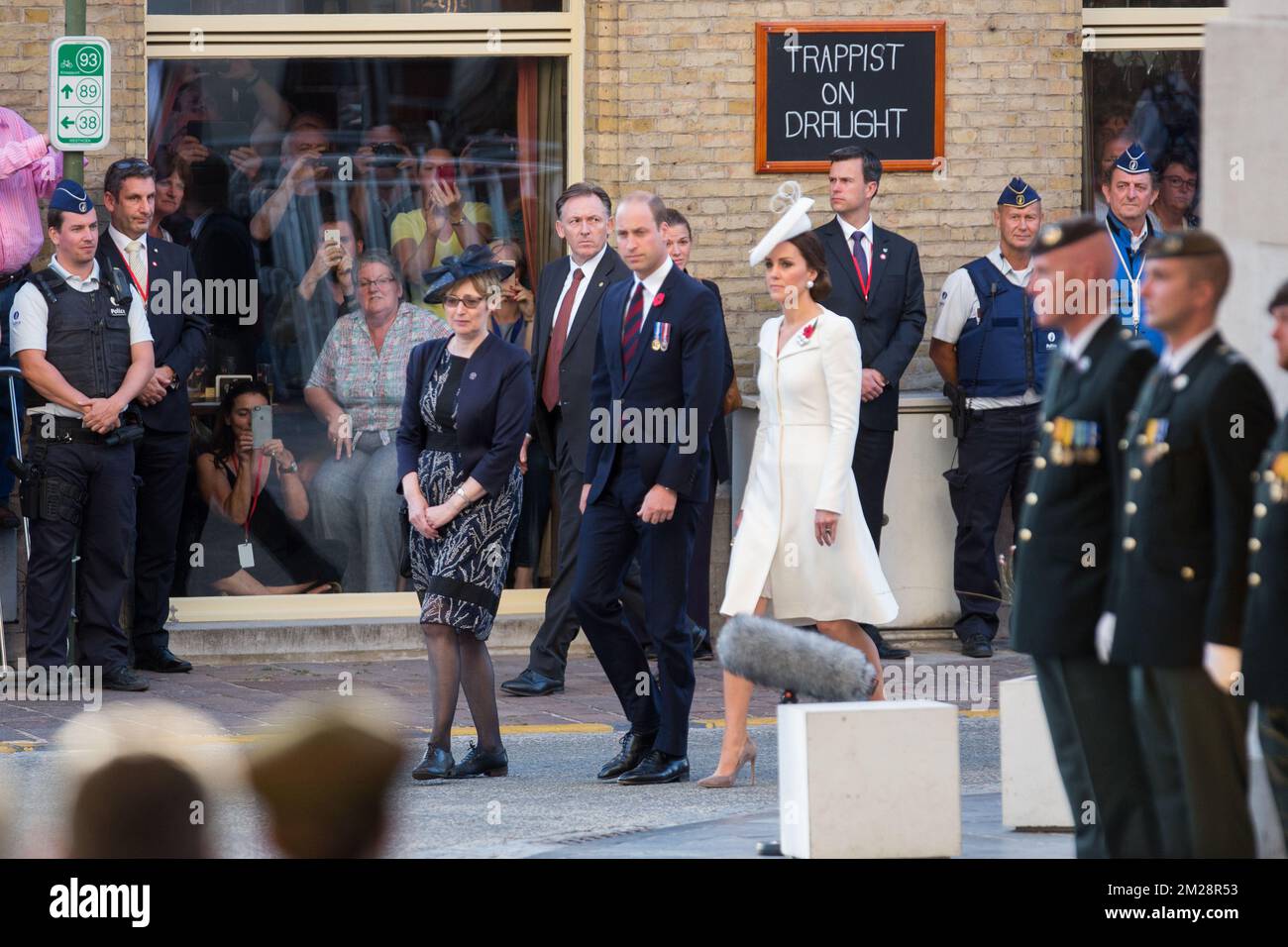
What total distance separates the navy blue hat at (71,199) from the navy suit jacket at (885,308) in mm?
3986

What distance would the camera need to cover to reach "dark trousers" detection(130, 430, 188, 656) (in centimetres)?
1145

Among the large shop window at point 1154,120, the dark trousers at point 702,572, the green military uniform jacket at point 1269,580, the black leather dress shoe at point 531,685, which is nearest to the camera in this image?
the green military uniform jacket at point 1269,580

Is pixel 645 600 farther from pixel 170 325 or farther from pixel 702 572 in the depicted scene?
pixel 170 325

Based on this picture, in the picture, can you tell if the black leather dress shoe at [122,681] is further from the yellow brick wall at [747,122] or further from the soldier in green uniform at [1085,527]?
the soldier in green uniform at [1085,527]

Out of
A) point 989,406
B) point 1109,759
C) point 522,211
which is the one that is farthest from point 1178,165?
point 1109,759

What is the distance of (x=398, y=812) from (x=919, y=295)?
9.33m

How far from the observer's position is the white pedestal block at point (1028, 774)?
7.40 m

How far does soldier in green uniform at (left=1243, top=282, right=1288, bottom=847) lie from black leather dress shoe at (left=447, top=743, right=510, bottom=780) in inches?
176

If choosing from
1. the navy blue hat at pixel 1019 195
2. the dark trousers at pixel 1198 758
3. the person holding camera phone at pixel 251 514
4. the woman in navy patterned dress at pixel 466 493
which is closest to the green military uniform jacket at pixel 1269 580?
the dark trousers at pixel 1198 758

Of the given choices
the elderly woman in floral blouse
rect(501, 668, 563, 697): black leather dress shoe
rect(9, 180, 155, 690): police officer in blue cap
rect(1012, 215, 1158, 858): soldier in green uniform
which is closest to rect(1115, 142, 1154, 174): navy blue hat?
the elderly woman in floral blouse

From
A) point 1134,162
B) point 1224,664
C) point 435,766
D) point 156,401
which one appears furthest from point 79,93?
point 1224,664

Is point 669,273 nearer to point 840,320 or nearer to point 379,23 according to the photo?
point 840,320

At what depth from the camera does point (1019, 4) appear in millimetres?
12789
